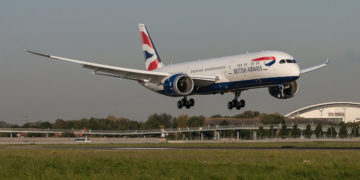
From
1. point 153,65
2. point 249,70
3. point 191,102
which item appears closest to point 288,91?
point 249,70

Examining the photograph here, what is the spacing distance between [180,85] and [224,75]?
4939 millimetres

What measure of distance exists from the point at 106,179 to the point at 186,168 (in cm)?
734

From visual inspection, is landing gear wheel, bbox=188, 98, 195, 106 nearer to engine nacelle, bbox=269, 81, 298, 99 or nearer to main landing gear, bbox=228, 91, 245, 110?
main landing gear, bbox=228, 91, 245, 110

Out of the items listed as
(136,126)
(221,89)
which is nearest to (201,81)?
(221,89)

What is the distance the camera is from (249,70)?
59.2 m

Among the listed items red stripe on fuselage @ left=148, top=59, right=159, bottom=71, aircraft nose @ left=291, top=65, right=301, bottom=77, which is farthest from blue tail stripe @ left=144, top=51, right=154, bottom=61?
aircraft nose @ left=291, top=65, right=301, bottom=77

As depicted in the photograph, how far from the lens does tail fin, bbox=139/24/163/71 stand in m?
79.6

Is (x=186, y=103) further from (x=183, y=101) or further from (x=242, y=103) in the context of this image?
(x=242, y=103)

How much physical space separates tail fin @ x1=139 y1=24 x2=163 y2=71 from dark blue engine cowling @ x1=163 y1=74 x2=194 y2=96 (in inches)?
599

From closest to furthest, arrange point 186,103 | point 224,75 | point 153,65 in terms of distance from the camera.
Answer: point 224,75 < point 186,103 < point 153,65

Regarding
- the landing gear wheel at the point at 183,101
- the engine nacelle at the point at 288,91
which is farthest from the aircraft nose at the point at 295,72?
the landing gear wheel at the point at 183,101

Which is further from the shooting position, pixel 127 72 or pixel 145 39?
pixel 145 39

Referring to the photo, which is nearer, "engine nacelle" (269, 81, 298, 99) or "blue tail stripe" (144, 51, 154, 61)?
"engine nacelle" (269, 81, 298, 99)

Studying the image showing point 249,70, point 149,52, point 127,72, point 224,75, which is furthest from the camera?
point 149,52
